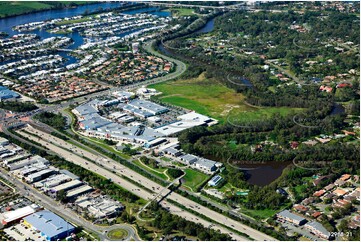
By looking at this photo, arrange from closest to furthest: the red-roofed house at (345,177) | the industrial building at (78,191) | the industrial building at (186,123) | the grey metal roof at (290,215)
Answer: the grey metal roof at (290,215)
the industrial building at (78,191)
the red-roofed house at (345,177)
the industrial building at (186,123)

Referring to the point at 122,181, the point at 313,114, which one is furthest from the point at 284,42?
the point at 122,181

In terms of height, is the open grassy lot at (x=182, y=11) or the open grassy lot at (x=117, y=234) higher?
the open grassy lot at (x=182, y=11)

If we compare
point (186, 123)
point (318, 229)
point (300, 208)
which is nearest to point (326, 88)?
point (186, 123)

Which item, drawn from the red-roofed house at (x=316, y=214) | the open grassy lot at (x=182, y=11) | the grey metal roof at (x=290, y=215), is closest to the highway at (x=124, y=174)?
the grey metal roof at (x=290, y=215)

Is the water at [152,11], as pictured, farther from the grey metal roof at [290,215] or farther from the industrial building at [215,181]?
the grey metal roof at [290,215]

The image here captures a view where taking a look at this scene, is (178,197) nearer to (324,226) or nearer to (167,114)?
(324,226)

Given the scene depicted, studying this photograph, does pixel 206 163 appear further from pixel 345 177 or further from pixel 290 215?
pixel 345 177

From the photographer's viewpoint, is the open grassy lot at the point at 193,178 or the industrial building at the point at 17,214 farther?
the open grassy lot at the point at 193,178

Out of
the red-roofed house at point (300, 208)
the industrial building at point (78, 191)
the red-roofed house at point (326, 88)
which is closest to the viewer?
the red-roofed house at point (300, 208)
